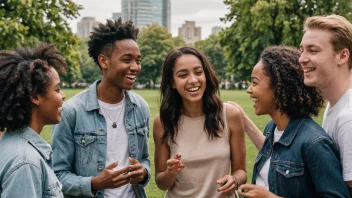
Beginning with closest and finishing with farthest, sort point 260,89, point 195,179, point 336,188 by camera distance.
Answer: point 336,188
point 260,89
point 195,179

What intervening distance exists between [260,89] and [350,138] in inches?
32.3

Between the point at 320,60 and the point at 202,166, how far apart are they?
1.41 metres

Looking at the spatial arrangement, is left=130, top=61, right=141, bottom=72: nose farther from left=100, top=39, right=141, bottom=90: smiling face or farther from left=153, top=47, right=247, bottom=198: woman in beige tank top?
left=153, top=47, right=247, bottom=198: woman in beige tank top

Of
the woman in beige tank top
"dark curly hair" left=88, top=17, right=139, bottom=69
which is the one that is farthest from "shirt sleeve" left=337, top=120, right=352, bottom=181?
"dark curly hair" left=88, top=17, right=139, bottom=69

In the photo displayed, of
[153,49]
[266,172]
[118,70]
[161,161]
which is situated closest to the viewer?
[266,172]

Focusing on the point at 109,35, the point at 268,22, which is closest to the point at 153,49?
the point at 268,22

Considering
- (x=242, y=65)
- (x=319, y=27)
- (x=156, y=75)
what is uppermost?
(x=319, y=27)


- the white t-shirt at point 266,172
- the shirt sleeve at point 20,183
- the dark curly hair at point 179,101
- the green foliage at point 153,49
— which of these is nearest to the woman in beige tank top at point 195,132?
the dark curly hair at point 179,101

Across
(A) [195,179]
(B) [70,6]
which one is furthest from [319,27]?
(B) [70,6]

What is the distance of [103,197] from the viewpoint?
4.04m

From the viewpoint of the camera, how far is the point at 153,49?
87.0 m

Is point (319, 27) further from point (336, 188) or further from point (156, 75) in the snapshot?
point (156, 75)

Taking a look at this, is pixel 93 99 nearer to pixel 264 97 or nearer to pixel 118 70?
pixel 118 70

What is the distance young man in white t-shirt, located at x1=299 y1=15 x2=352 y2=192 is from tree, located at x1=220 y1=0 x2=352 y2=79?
26.0 m
